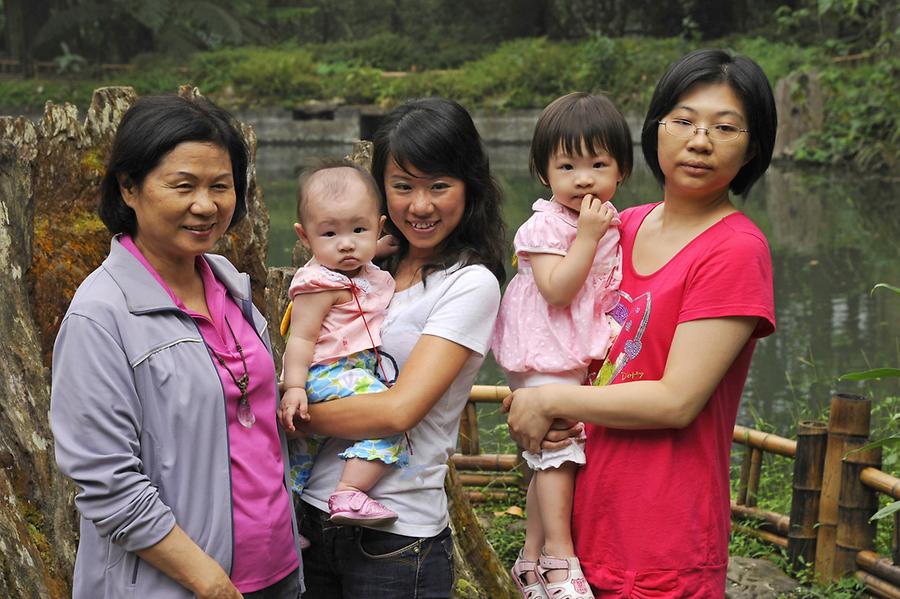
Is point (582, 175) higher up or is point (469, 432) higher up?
point (582, 175)

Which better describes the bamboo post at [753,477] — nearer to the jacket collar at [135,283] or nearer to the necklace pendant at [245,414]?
the necklace pendant at [245,414]

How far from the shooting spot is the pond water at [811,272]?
5.34 m

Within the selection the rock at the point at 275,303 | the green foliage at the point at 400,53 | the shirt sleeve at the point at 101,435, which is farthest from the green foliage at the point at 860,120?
the shirt sleeve at the point at 101,435

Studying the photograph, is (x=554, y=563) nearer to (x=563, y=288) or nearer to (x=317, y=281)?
(x=563, y=288)

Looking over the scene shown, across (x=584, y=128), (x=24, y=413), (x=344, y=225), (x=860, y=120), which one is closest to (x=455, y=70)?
(x=860, y=120)

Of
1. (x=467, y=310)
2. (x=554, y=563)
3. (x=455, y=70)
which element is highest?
(x=455, y=70)

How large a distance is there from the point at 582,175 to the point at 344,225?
0.44 meters

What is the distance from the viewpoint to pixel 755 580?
3.42 metres

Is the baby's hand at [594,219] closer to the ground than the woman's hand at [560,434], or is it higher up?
Result: higher up

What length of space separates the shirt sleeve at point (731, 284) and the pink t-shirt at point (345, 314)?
0.52m

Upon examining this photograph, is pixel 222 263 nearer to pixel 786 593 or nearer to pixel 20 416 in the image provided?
pixel 20 416

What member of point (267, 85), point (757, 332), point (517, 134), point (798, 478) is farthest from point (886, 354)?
point (267, 85)

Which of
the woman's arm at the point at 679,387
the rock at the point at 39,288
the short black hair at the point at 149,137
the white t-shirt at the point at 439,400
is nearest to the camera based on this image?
the short black hair at the point at 149,137

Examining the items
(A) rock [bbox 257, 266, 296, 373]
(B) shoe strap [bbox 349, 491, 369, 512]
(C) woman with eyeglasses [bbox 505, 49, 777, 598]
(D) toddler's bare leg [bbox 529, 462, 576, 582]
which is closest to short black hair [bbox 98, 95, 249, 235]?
(B) shoe strap [bbox 349, 491, 369, 512]
